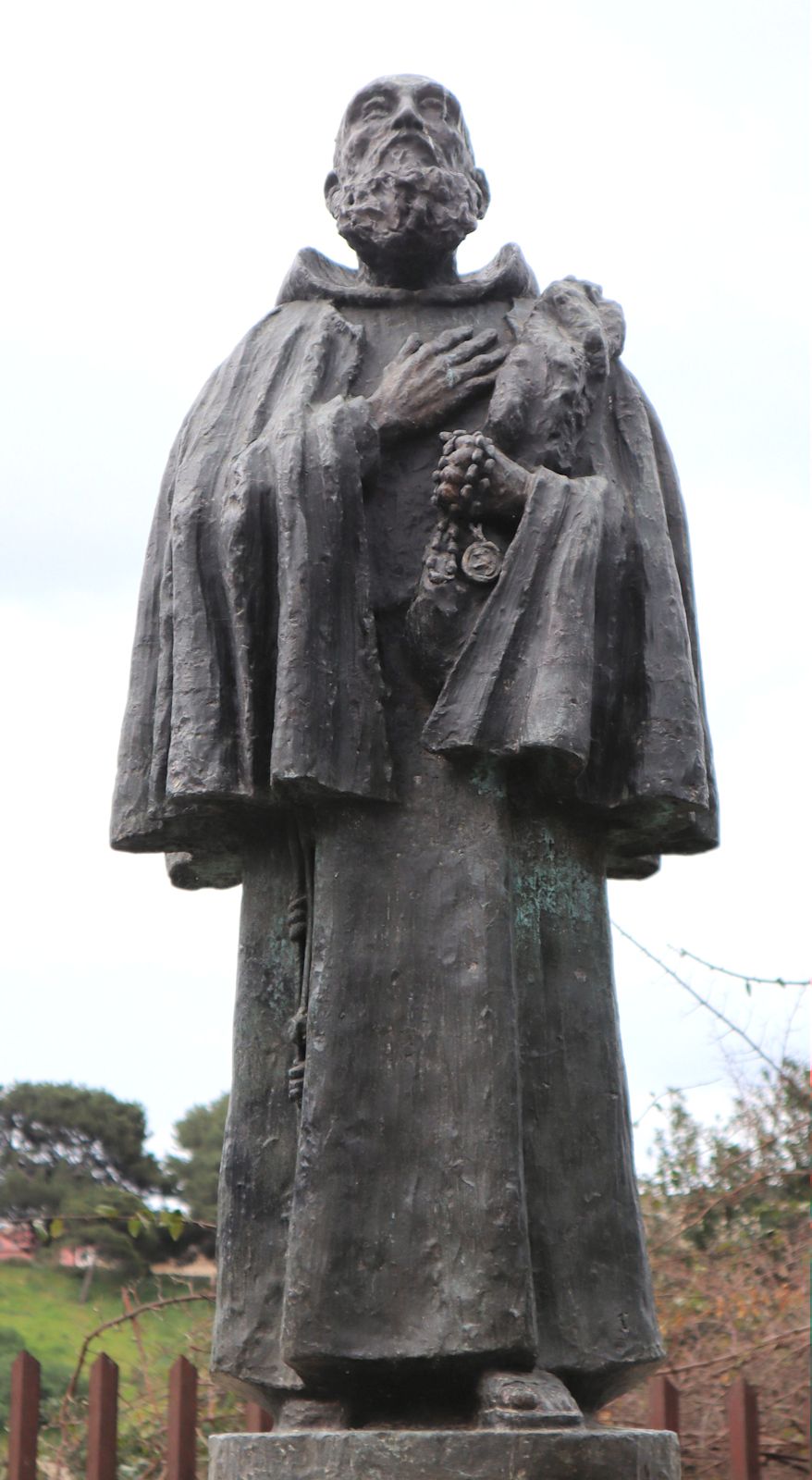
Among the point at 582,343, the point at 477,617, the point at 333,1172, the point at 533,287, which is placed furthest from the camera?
the point at 533,287

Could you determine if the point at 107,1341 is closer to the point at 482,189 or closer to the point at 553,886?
the point at 553,886

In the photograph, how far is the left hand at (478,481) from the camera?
171 inches

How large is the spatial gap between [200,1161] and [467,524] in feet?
21.8

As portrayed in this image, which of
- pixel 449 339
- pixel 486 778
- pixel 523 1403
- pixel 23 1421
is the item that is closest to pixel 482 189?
pixel 449 339

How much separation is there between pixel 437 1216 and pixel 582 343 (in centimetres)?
204

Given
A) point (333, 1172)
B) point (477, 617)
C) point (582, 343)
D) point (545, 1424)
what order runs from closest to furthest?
point (545, 1424) → point (333, 1172) → point (477, 617) → point (582, 343)

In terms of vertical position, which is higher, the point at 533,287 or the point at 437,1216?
the point at 533,287

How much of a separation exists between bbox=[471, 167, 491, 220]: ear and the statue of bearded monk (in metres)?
0.24

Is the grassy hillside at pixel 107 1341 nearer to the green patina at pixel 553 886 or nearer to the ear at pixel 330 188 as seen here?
the green patina at pixel 553 886

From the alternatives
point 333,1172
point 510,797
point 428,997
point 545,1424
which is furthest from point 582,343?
point 545,1424

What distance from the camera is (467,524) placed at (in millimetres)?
4395

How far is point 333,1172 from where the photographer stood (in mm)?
4020

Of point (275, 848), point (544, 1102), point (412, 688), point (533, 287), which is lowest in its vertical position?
point (544, 1102)

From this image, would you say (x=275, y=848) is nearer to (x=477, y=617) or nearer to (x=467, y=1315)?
(x=477, y=617)
